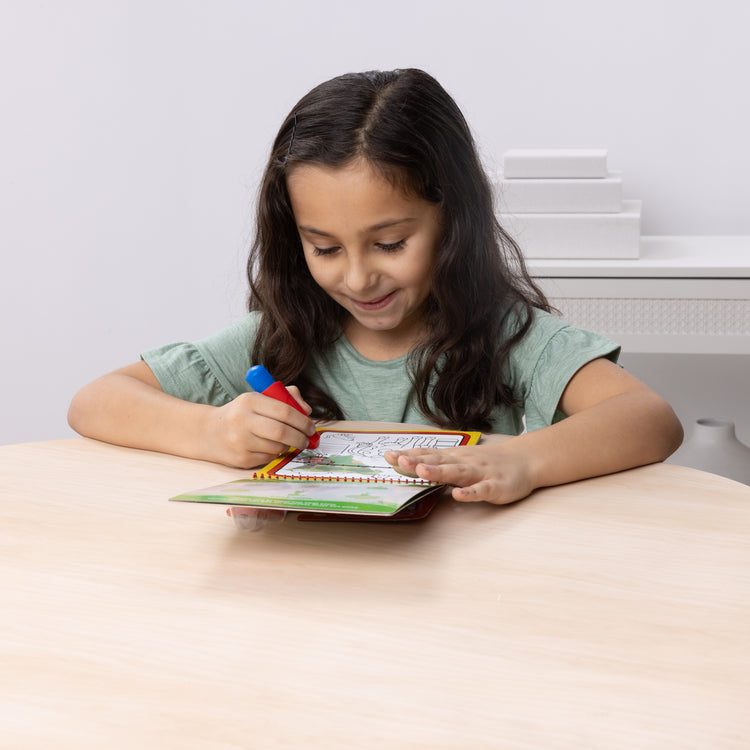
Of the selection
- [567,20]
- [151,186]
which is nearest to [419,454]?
[567,20]

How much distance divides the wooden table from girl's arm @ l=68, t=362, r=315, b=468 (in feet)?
0.29

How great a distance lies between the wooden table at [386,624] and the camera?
0.39 m

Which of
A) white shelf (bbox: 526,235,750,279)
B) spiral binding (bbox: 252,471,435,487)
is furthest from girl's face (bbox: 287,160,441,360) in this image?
white shelf (bbox: 526,235,750,279)

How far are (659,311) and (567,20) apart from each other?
24.6 inches

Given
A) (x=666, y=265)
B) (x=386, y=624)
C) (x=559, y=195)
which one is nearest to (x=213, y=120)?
(x=559, y=195)

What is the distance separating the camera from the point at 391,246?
0.90 meters

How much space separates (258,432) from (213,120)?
1.37 meters

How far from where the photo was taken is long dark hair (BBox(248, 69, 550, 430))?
90 centimetres

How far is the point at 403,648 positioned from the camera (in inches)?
17.6

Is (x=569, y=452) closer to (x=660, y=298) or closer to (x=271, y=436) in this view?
(x=271, y=436)

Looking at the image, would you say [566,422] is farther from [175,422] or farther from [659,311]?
[659,311]

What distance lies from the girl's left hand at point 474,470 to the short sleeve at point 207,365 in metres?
0.42

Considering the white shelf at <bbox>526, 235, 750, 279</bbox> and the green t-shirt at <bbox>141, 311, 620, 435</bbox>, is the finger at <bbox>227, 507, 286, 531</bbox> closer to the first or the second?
the green t-shirt at <bbox>141, 311, 620, 435</bbox>

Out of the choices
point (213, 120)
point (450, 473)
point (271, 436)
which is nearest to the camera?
point (450, 473)
